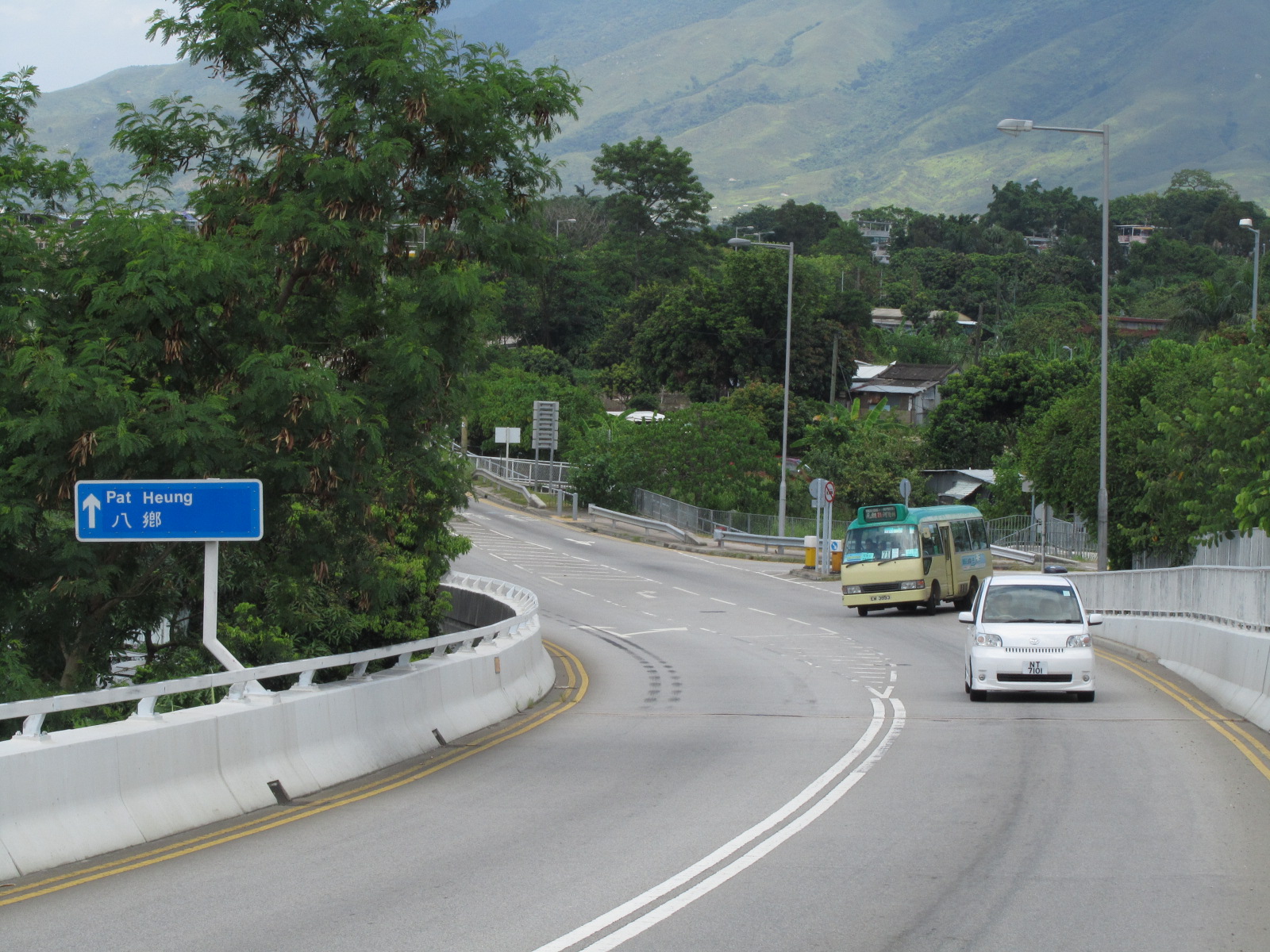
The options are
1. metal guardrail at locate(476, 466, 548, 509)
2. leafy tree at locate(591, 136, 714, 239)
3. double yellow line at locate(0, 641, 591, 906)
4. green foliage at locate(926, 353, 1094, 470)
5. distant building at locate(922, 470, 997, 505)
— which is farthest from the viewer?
leafy tree at locate(591, 136, 714, 239)

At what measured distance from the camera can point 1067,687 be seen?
1894cm

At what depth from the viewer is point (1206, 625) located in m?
22.0

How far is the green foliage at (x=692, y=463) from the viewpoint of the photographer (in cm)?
6431

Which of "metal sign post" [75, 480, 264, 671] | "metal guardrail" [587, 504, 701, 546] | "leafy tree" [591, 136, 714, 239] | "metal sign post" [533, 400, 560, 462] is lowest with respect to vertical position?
"metal guardrail" [587, 504, 701, 546]

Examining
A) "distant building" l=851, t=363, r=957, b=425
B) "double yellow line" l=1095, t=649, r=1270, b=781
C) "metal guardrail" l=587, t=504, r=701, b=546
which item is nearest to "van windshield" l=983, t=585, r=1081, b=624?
"double yellow line" l=1095, t=649, r=1270, b=781

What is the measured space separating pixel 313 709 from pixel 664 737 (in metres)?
4.64

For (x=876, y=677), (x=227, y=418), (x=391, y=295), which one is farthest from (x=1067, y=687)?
(x=227, y=418)

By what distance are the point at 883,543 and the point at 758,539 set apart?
20.0m

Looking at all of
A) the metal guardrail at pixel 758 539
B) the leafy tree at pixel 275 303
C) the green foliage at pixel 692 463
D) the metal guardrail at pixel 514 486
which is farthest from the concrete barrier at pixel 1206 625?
the metal guardrail at pixel 514 486

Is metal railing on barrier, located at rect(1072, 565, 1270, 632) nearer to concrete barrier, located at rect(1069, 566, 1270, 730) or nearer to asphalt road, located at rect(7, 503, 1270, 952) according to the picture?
concrete barrier, located at rect(1069, 566, 1270, 730)

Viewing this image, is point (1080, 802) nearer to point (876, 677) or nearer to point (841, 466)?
point (876, 677)

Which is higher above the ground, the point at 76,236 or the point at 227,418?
the point at 76,236

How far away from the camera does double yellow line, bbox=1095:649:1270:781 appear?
14133mm

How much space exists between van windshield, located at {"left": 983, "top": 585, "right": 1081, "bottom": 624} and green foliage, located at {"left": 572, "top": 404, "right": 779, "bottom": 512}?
4303cm
